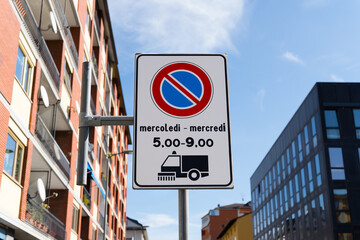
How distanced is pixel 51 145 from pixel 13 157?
5.05m

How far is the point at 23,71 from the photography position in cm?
1673

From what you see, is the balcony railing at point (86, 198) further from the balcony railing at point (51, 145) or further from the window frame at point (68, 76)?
the window frame at point (68, 76)

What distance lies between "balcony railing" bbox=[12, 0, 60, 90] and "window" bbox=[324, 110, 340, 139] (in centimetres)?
2156

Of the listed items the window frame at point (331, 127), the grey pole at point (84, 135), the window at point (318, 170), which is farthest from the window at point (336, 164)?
the grey pole at point (84, 135)

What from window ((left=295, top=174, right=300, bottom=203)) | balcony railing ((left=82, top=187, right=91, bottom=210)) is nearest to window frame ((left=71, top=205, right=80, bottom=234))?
balcony railing ((left=82, top=187, right=91, bottom=210))

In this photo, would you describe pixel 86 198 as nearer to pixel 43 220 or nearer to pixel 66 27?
pixel 43 220

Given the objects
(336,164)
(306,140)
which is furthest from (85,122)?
(306,140)

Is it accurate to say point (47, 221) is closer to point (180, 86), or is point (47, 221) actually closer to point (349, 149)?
point (180, 86)

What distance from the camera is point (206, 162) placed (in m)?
3.10

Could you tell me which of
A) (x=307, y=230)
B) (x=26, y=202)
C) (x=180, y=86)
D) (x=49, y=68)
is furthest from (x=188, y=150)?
(x=307, y=230)

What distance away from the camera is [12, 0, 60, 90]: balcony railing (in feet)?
53.0

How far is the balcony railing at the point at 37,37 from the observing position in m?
16.2

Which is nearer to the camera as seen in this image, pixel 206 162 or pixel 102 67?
pixel 206 162

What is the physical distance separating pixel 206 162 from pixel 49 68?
713 inches
